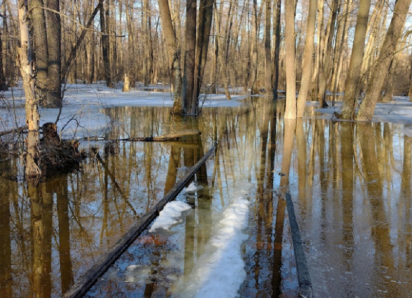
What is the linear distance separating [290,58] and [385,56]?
379 cm

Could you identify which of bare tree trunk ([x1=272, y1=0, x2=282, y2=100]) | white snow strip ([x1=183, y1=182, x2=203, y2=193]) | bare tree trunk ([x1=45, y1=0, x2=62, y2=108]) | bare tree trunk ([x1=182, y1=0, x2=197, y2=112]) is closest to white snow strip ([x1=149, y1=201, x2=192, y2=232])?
white snow strip ([x1=183, y1=182, x2=203, y2=193])

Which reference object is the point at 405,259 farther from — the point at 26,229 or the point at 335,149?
the point at 335,149

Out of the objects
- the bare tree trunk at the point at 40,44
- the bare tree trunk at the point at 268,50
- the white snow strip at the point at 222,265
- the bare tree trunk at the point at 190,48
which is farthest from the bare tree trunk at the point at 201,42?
the white snow strip at the point at 222,265

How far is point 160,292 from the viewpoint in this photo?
3.20 meters

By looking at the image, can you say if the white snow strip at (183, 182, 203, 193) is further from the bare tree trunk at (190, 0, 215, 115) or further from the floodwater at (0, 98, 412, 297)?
the bare tree trunk at (190, 0, 215, 115)

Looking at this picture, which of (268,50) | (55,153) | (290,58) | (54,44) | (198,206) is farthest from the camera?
(268,50)

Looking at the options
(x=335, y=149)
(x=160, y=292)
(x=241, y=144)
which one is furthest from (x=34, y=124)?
(x=335, y=149)

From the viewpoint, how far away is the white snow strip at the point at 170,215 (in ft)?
15.3

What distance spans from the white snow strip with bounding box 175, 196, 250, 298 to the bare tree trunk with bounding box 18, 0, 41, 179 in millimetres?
3727

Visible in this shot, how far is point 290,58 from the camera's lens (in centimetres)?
1609

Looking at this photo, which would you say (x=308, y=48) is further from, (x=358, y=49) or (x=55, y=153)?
(x=55, y=153)

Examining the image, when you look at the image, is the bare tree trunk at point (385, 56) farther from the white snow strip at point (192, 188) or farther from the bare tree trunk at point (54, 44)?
the bare tree trunk at point (54, 44)

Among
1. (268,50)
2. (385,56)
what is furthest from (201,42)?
(268,50)

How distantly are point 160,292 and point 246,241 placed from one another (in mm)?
1347
